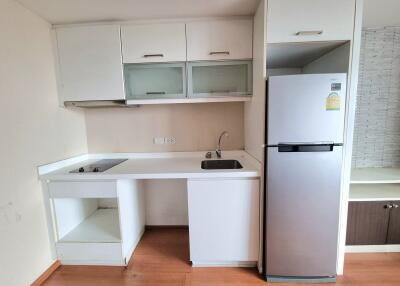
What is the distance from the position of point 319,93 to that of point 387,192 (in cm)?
137

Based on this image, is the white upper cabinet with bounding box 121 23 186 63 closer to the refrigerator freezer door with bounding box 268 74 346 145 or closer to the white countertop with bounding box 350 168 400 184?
the refrigerator freezer door with bounding box 268 74 346 145

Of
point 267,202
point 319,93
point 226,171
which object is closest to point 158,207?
point 226,171

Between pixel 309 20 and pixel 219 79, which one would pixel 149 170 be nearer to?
pixel 219 79

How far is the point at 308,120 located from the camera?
132 cm

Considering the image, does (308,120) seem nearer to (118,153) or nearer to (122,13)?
(122,13)

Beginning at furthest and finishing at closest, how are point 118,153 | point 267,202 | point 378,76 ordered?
point 118,153 → point 378,76 → point 267,202

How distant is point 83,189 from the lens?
60.9 inches

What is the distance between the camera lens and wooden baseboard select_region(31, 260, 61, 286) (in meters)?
1.47

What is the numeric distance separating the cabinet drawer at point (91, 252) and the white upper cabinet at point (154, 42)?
5.59ft

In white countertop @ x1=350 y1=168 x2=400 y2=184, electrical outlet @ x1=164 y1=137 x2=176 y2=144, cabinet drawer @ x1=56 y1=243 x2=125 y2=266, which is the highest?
electrical outlet @ x1=164 y1=137 x2=176 y2=144

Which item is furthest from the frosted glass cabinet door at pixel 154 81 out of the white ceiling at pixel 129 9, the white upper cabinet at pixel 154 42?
the white ceiling at pixel 129 9

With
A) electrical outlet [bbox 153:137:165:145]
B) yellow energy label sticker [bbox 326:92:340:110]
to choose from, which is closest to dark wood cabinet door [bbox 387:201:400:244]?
yellow energy label sticker [bbox 326:92:340:110]

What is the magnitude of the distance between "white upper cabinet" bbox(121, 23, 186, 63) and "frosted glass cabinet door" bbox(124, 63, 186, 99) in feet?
0.24

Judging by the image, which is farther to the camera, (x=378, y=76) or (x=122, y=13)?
(x=378, y=76)
